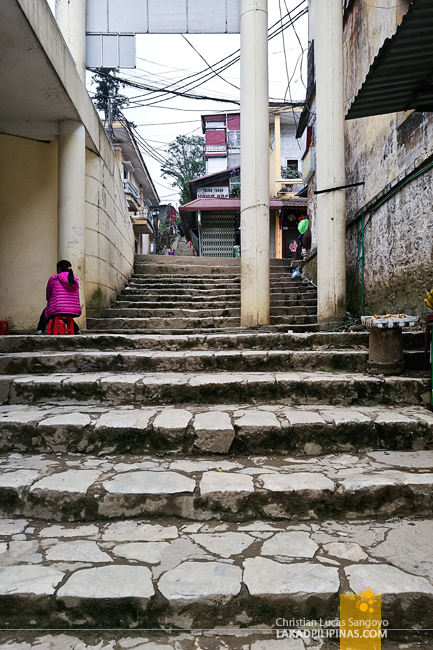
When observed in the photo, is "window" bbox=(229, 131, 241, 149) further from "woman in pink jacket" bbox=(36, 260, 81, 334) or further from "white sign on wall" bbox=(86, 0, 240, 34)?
"woman in pink jacket" bbox=(36, 260, 81, 334)

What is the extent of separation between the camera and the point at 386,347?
3.84m

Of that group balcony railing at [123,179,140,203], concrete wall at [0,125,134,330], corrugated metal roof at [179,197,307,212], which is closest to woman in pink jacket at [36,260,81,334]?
concrete wall at [0,125,134,330]

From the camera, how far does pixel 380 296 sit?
609 cm

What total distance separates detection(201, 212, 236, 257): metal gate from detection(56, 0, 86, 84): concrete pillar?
468 inches

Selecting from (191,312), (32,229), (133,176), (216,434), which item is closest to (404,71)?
(216,434)

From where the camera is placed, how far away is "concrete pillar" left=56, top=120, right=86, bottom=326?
628 centimetres

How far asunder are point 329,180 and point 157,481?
544cm

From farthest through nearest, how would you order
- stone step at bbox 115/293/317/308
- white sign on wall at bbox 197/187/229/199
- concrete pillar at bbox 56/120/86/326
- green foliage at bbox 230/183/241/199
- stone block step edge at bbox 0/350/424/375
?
white sign on wall at bbox 197/187/229/199 → green foliage at bbox 230/183/241/199 → stone step at bbox 115/293/317/308 → concrete pillar at bbox 56/120/86/326 → stone block step edge at bbox 0/350/424/375

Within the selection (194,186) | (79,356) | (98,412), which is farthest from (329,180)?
(194,186)

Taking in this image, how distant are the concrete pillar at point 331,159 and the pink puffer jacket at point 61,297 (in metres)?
3.70

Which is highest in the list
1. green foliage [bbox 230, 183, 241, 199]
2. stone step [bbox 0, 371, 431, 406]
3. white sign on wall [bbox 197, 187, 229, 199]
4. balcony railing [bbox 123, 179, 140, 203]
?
balcony railing [bbox 123, 179, 140, 203]

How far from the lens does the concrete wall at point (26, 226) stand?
698cm

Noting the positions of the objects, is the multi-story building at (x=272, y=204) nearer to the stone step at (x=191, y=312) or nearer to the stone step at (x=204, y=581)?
the stone step at (x=191, y=312)

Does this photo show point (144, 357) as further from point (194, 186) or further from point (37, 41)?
point (194, 186)
